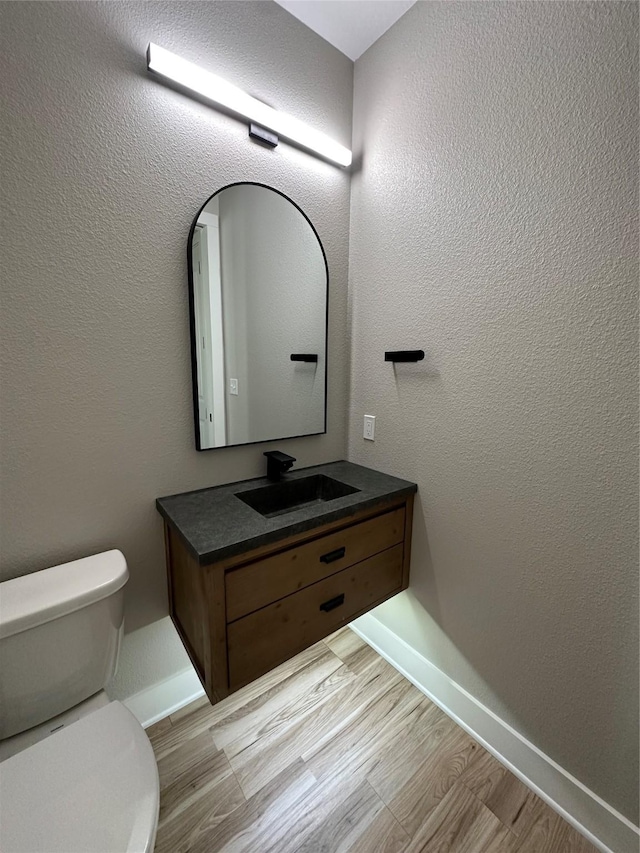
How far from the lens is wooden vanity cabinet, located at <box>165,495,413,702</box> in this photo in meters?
1.03

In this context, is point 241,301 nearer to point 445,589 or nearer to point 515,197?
point 515,197

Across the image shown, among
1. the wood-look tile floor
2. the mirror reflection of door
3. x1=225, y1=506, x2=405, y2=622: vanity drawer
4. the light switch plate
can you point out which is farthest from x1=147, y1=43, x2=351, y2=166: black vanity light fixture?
the wood-look tile floor

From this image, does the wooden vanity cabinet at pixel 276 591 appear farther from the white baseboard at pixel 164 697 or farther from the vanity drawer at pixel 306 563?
the white baseboard at pixel 164 697

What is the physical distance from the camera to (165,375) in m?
1.24

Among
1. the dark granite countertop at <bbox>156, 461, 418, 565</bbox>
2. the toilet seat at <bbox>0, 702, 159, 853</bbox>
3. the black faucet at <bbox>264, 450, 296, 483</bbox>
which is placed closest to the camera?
the toilet seat at <bbox>0, 702, 159, 853</bbox>

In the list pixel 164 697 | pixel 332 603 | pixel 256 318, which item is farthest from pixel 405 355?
pixel 164 697

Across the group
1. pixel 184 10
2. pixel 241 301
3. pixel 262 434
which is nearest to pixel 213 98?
pixel 184 10

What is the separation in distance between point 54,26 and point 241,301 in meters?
0.87

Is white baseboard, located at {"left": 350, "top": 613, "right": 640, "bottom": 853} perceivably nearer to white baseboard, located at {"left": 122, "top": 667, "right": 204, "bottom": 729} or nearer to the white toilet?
white baseboard, located at {"left": 122, "top": 667, "right": 204, "bottom": 729}

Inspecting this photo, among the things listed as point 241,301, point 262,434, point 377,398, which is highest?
point 241,301

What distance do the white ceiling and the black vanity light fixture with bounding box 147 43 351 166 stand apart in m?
0.41

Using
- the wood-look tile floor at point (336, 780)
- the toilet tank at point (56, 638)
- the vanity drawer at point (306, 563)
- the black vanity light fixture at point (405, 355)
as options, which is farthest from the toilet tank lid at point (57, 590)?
the black vanity light fixture at point (405, 355)

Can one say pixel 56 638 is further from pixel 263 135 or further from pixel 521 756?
pixel 263 135

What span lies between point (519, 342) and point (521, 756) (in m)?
1.42
